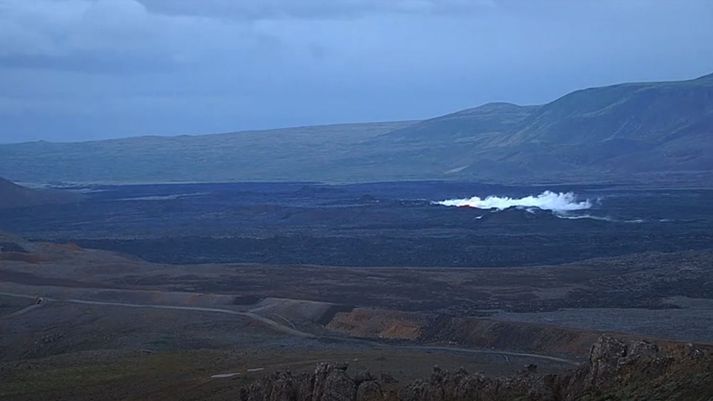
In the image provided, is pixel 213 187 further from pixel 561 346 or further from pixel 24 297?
pixel 561 346

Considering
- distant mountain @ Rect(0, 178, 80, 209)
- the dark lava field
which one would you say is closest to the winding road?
the dark lava field

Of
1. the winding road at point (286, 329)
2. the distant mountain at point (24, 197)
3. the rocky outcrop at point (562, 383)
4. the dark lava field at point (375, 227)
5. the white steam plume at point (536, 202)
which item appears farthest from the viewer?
the distant mountain at point (24, 197)

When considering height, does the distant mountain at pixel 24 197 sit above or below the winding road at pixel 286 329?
above

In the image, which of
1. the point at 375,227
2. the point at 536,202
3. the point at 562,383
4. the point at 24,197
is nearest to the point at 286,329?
the point at 562,383

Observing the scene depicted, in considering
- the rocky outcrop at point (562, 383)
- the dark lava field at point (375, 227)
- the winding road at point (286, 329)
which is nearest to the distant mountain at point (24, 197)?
the dark lava field at point (375, 227)

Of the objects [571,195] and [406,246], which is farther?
[571,195]

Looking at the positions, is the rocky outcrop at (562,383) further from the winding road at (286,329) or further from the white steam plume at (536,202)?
the white steam plume at (536,202)

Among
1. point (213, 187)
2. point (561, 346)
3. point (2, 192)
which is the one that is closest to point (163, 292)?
point (561, 346)
